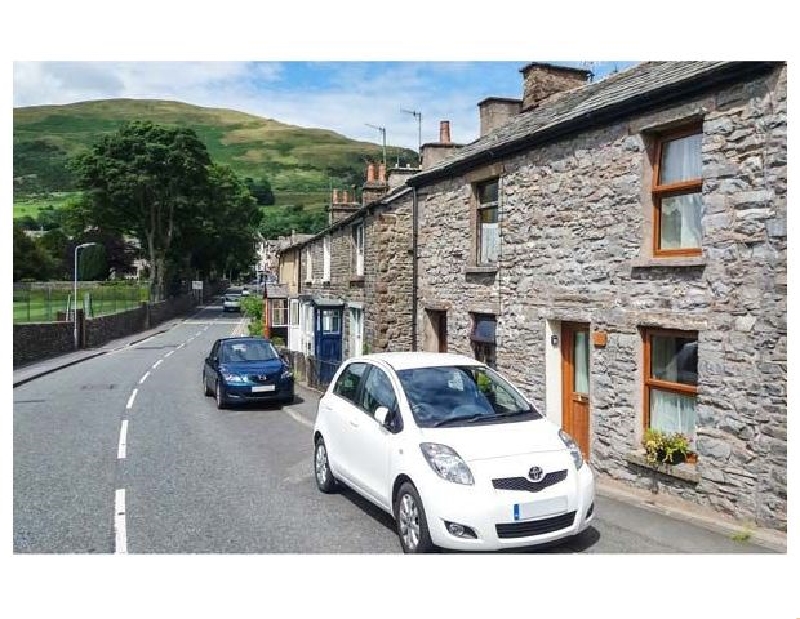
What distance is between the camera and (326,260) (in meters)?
25.5

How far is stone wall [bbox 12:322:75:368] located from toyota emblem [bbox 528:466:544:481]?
2460 centimetres

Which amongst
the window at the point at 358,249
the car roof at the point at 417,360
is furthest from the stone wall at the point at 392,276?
the car roof at the point at 417,360

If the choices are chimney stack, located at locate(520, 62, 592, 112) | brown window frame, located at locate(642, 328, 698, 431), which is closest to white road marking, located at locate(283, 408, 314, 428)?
brown window frame, located at locate(642, 328, 698, 431)

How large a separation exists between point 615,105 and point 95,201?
1735 inches

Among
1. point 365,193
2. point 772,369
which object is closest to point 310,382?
point 365,193

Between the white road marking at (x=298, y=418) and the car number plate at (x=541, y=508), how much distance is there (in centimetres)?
847

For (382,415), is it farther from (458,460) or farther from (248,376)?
(248,376)

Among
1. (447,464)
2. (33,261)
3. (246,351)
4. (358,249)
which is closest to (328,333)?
(358,249)

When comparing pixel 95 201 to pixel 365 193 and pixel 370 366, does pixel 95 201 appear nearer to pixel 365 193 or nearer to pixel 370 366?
pixel 365 193

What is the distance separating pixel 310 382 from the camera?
20.6 m

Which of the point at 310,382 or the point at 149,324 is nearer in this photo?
the point at 310,382

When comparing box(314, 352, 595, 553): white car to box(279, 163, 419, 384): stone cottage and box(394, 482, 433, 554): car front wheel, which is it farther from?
box(279, 163, 419, 384): stone cottage

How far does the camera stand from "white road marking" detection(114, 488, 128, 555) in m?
6.91

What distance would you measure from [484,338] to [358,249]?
9.21 metres
